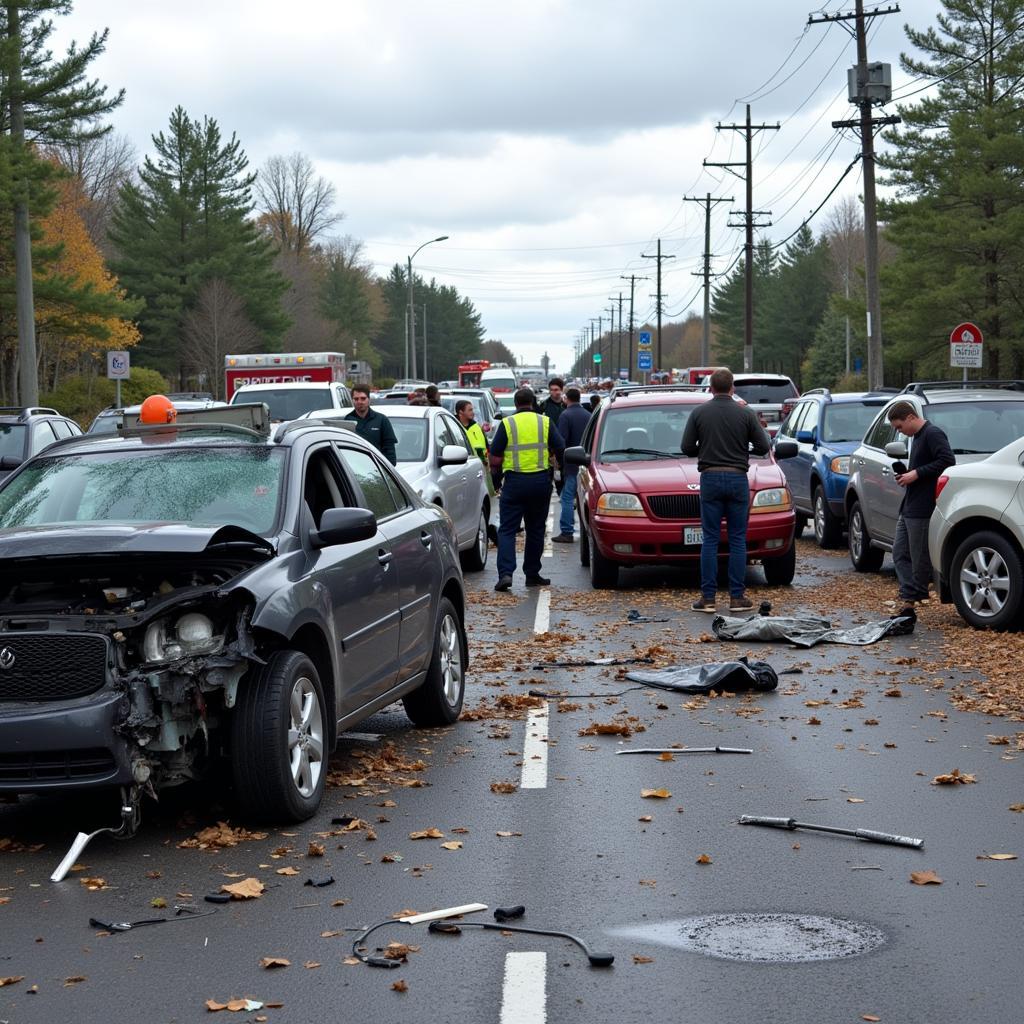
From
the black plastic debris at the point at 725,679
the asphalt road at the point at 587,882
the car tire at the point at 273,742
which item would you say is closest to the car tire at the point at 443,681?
the asphalt road at the point at 587,882

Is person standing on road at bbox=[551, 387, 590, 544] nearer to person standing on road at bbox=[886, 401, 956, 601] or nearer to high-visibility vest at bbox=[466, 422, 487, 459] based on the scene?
high-visibility vest at bbox=[466, 422, 487, 459]

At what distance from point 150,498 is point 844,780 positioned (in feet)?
11.3

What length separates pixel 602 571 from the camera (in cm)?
1623

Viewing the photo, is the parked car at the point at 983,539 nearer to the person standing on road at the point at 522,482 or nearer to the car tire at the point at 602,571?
the car tire at the point at 602,571

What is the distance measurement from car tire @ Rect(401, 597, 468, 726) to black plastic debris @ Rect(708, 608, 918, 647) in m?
3.47

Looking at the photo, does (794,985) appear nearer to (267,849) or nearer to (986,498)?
(267,849)

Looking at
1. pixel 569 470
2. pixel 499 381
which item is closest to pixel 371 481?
pixel 569 470

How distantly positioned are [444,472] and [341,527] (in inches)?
398

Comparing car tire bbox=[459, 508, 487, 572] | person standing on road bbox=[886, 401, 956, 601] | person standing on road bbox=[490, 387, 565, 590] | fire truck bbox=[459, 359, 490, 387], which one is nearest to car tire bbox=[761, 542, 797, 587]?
person standing on road bbox=[886, 401, 956, 601]

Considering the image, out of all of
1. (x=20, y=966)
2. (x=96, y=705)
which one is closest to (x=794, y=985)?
(x=20, y=966)

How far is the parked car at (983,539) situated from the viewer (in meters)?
12.4

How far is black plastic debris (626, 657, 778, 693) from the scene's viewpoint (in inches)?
403

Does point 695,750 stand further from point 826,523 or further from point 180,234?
point 180,234

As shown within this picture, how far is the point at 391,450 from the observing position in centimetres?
1581
